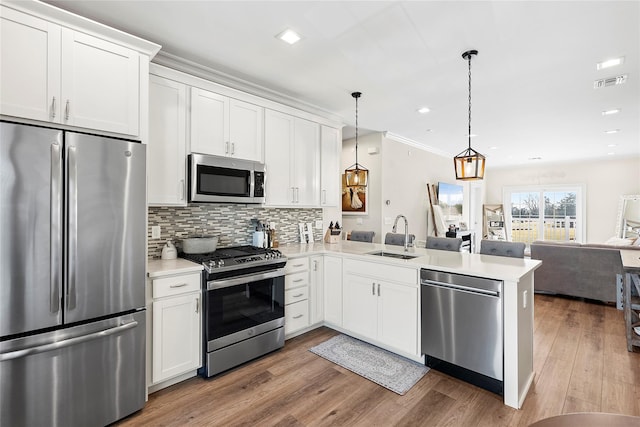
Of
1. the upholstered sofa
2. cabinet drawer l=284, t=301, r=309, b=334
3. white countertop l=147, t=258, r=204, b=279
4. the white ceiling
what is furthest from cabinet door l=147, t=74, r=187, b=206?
the upholstered sofa

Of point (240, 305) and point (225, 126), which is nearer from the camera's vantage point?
point (240, 305)

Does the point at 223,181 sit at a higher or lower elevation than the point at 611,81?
lower

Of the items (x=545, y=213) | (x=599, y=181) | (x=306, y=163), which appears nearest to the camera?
(x=306, y=163)

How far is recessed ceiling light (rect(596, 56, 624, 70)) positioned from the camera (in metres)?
2.81

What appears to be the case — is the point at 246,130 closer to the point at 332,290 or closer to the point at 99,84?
the point at 99,84

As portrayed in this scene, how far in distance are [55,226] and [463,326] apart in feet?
9.46

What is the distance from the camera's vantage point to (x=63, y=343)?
5.84 ft

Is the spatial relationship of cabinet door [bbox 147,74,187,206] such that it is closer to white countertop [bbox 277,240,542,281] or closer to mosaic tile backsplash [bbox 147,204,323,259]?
mosaic tile backsplash [bbox 147,204,323,259]

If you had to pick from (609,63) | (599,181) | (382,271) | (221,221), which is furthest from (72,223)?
(599,181)

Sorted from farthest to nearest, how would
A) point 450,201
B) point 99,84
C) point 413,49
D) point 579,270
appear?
1. point 450,201
2. point 579,270
3. point 413,49
4. point 99,84

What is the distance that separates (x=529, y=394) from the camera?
2.31 meters

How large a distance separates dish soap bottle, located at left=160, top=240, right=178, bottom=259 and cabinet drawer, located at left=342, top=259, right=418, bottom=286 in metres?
1.70

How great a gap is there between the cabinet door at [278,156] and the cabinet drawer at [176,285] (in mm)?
1284

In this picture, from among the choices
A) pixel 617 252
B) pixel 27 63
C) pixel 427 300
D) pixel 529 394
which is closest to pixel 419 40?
pixel 427 300
